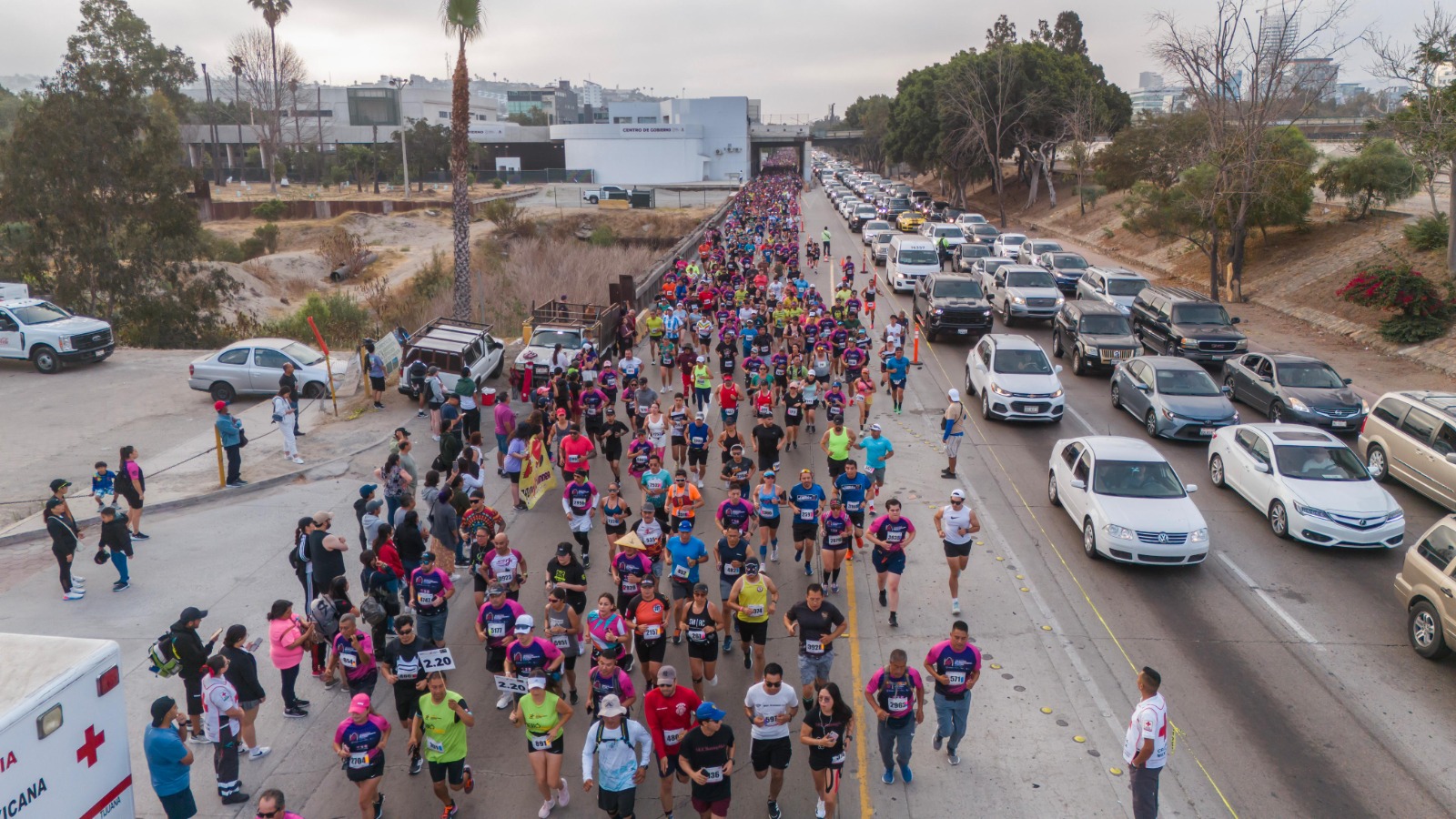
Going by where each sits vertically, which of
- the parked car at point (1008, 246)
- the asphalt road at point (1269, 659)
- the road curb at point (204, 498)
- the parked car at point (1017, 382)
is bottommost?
the asphalt road at point (1269, 659)

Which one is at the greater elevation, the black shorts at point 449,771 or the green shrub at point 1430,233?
the green shrub at point 1430,233

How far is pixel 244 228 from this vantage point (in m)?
63.3

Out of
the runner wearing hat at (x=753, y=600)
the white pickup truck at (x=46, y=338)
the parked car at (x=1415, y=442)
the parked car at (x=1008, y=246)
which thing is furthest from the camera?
the parked car at (x=1008, y=246)

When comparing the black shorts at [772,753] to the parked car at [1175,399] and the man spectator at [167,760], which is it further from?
the parked car at [1175,399]

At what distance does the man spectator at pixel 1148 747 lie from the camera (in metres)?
7.18

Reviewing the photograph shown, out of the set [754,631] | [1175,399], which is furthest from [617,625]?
[1175,399]

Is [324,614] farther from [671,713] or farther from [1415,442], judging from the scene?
[1415,442]

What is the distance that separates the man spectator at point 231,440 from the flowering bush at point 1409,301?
1071 inches

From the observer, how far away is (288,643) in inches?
352

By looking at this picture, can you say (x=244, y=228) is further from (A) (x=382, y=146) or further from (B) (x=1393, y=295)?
(B) (x=1393, y=295)

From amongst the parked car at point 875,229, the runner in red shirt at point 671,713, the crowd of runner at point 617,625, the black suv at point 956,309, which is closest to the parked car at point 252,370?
the crowd of runner at point 617,625

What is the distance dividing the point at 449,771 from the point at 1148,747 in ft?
18.0

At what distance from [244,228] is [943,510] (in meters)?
64.1

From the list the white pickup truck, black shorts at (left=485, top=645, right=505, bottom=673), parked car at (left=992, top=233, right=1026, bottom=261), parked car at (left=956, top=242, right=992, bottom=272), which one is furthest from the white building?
black shorts at (left=485, top=645, right=505, bottom=673)
